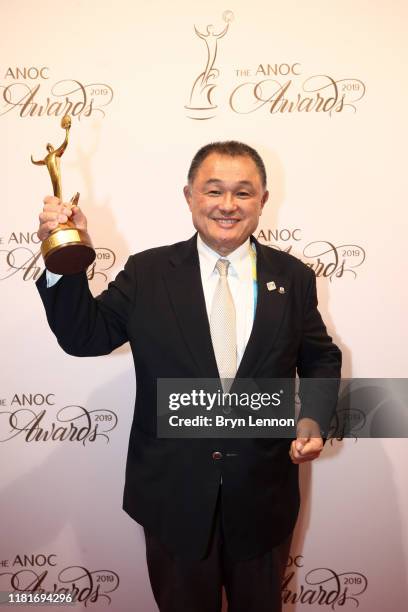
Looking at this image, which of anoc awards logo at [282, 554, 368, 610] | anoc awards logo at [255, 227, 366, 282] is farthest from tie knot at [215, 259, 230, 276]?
anoc awards logo at [282, 554, 368, 610]

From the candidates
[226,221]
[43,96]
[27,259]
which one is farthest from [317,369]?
[43,96]

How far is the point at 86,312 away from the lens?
4.19 feet

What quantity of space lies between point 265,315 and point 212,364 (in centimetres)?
21

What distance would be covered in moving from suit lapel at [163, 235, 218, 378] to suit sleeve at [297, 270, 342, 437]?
0.34m

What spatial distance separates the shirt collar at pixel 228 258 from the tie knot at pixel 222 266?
10mm

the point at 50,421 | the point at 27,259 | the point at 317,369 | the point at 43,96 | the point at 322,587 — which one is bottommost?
the point at 322,587

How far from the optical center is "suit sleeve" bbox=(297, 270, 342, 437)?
4.87ft

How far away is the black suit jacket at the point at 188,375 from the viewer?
4.49 ft

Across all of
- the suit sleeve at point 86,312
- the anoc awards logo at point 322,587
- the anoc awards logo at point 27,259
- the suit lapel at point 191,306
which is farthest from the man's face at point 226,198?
the anoc awards logo at point 322,587

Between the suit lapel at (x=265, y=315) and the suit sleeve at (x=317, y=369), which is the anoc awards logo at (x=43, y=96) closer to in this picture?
the suit lapel at (x=265, y=315)

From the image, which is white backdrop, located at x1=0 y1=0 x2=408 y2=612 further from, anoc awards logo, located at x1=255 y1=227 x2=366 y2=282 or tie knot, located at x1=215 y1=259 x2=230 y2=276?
tie knot, located at x1=215 y1=259 x2=230 y2=276

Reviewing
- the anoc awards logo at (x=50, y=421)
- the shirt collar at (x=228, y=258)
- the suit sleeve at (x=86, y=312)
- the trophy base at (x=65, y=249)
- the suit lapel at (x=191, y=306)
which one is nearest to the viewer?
the trophy base at (x=65, y=249)

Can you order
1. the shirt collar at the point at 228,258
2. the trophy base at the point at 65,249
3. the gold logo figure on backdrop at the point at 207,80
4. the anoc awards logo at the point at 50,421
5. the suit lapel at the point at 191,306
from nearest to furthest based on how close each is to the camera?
1. the trophy base at the point at 65,249
2. the suit lapel at the point at 191,306
3. the shirt collar at the point at 228,258
4. the gold logo figure on backdrop at the point at 207,80
5. the anoc awards logo at the point at 50,421

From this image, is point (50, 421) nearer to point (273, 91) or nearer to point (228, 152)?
point (228, 152)
